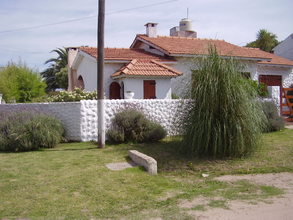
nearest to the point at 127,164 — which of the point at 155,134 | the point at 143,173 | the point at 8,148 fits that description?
the point at 143,173

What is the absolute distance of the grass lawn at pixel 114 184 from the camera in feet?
16.4

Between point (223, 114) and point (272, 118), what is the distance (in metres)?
6.03

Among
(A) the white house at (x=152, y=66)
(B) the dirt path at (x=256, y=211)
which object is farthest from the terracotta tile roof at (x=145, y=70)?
(B) the dirt path at (x=256, y=211)

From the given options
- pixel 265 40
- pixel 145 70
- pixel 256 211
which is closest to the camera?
pixel 256 211

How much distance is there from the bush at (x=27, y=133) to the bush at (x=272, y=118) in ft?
27.6

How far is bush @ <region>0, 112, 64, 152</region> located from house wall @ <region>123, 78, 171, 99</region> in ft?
18.7

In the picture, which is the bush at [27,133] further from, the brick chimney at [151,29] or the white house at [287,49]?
the white house at [287,49]

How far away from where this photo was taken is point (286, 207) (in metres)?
5.00

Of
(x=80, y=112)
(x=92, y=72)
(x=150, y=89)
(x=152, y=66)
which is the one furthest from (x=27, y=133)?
(x=92, y=72)

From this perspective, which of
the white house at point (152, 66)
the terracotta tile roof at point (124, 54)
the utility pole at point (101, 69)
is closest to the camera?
the utility pole at point (101, 69)

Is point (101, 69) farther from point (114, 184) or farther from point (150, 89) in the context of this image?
point (150, 89)

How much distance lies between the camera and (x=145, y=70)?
15789 millimetres

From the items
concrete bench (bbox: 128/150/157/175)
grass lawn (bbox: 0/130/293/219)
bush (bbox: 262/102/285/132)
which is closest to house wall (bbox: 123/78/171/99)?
bush (bbox: 262/102/285/132)

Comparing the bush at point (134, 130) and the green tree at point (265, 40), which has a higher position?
the green tree at point (265, 40)
